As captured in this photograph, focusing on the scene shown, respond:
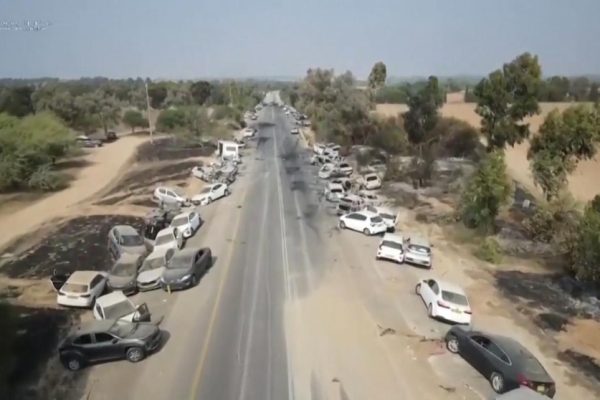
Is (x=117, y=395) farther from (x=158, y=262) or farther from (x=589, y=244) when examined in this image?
(x=589, y=244)

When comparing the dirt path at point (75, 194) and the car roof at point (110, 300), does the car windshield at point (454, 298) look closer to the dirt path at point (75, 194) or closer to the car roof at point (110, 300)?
the car roof at point (110, 300)

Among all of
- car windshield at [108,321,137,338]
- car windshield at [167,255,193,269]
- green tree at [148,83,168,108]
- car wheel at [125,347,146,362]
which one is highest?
green tree at [148,83,168,108]

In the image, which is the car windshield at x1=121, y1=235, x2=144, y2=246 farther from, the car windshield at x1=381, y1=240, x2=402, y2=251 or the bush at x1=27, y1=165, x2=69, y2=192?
the bush at x1=27, y1=165, x2=69, y2=192

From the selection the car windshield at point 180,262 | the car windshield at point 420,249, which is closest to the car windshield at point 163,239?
the car windshield at point 180,262

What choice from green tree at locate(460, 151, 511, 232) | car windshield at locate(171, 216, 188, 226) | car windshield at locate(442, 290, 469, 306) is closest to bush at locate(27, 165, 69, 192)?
car windshield at locate(171, 216, 188, 226)

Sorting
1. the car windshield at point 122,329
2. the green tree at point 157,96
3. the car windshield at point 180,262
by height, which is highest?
the green tree at point 157,96

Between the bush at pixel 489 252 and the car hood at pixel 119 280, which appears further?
the bush at pixel 489 252

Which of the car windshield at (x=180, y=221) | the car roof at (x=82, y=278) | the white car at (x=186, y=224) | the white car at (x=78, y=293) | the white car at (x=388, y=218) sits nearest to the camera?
the white car at (x=78, y=293)
